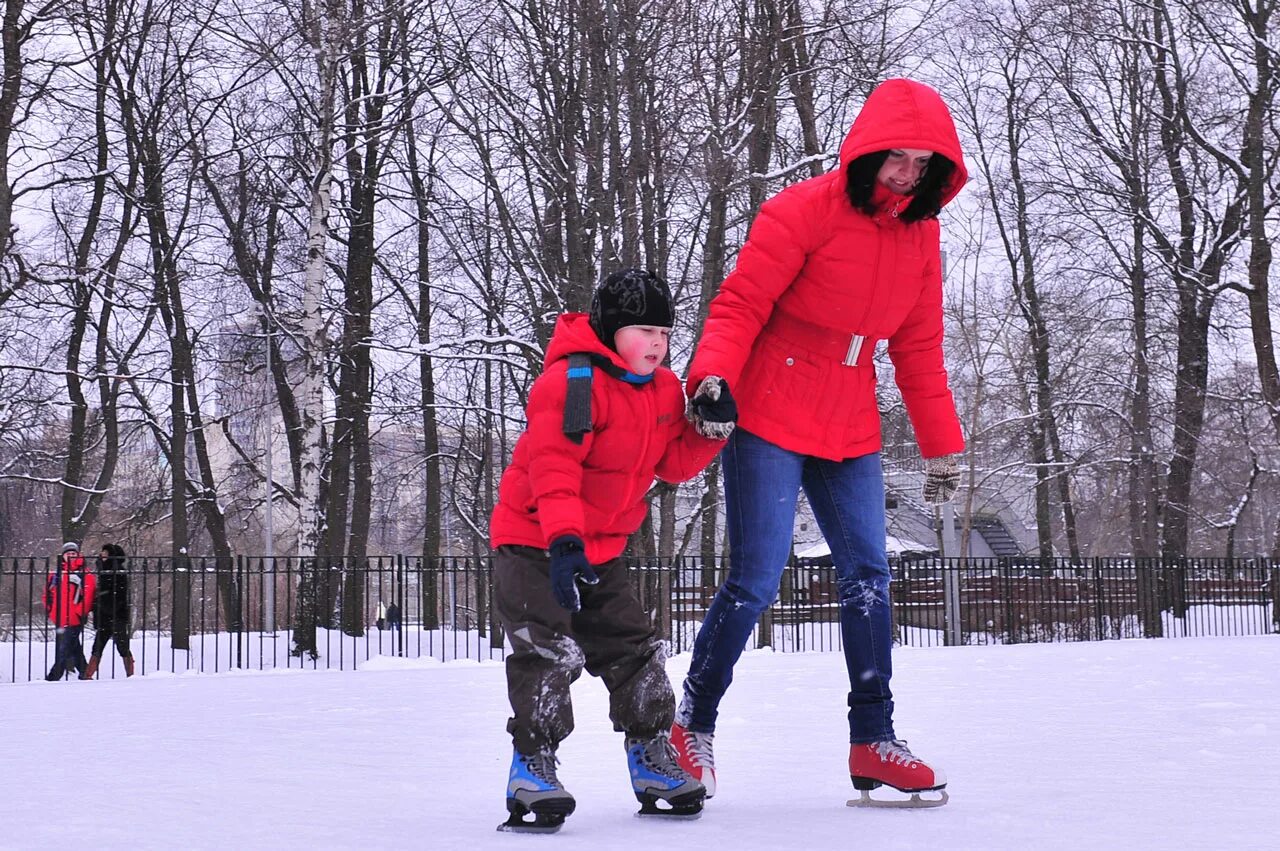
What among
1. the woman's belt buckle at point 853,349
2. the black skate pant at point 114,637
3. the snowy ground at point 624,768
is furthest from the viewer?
the black skate pant at point 114,637

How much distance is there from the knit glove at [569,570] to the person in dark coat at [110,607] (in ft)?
34.7

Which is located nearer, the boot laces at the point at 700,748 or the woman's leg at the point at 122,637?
the boot laces at the point at 700,748

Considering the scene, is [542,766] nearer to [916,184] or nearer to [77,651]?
[916,184]

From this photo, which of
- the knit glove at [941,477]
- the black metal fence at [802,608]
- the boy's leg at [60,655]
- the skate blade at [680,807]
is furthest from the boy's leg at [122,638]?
the skate blade at [680,807]

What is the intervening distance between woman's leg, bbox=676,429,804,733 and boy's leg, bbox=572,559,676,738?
192 mm

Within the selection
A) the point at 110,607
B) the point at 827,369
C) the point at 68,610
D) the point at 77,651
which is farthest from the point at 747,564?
the point at 77,651

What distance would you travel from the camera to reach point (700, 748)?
3574mm

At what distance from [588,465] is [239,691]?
6.10 meters

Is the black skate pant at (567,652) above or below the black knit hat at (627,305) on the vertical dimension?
below

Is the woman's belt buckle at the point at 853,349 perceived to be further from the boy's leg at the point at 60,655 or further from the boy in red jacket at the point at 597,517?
the boy's leg at the point at 60,655

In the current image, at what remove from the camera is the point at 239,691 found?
8.78 meters

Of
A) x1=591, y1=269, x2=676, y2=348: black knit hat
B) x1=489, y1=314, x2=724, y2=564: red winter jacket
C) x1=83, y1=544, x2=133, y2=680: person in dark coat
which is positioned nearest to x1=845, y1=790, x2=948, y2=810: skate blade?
x1=489, y1=314, x2=724, y2=564: red winter jacket

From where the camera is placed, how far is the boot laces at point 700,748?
11.6 ft

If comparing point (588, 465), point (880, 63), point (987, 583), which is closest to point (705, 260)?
point (880, 63)
